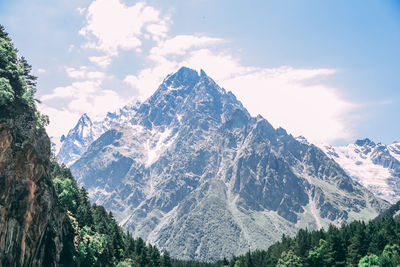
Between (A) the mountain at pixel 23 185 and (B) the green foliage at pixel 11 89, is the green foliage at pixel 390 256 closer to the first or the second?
(A) the mountain at pixel 23 185

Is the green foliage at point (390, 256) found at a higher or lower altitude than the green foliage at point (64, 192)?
lower

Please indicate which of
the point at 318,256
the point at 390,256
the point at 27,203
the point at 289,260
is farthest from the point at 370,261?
the point at 27,203

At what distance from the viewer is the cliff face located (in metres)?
73.0

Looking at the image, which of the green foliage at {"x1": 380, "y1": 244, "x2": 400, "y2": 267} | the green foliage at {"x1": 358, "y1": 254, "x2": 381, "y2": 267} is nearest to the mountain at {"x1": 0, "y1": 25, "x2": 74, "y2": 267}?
the green foliage at {"x1": 358, "y1": 254, "x2": 381, "y2": 267}

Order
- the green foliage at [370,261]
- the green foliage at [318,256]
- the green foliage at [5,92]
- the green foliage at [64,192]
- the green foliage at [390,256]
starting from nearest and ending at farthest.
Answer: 1. the green foliage at [5,92]
2. the green foliage at [390,256]
3. the green foliage at [64,192]
4. the green foliage at [370,261]
5. the green foliage at [318,256]

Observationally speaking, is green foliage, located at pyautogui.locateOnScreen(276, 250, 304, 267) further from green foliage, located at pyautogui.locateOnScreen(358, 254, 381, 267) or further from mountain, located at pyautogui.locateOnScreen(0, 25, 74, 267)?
mountain, located at pyautogui.locateOnScreen(0, 25, 74, 267)

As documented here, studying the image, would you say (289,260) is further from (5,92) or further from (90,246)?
(5,92)

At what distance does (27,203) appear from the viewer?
79.1m

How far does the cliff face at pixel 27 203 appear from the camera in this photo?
7300 centimetres

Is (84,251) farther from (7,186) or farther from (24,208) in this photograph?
(7,186)

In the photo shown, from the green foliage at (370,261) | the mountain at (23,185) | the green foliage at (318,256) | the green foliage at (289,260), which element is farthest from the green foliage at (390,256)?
the mountain at (23,185)

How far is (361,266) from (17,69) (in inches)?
4228

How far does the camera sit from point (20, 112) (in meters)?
83.4

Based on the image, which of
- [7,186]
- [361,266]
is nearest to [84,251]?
[7,186]
